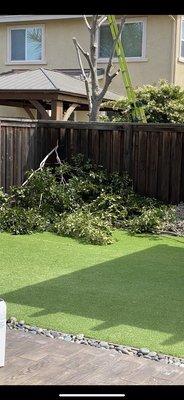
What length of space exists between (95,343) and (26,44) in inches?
674

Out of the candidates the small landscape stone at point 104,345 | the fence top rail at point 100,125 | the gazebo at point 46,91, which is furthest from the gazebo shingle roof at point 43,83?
the small landscape stone at point 104,345

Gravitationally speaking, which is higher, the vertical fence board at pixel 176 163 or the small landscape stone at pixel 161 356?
the vertical fence board at pixel 176 163

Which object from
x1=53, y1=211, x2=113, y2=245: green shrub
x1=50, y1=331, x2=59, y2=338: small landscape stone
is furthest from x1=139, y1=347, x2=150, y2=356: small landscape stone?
x1=53, y1=211, x2=113, y2=245: green shrub

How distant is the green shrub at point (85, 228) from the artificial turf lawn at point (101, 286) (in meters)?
0.21

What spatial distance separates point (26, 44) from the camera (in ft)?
65.1

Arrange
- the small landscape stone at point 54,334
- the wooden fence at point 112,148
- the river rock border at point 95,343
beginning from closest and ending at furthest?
1. the river rock border at point 95,343
2. the small landscape stone at point 54,334
3. the wooden fence at point 112,148

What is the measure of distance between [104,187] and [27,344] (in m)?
6.86

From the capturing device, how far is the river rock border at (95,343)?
4.11 meters

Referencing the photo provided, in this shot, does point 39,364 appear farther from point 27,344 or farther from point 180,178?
point 180,178

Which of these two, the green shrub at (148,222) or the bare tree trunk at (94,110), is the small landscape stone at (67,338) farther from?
the bare tree trunk at (94,110)

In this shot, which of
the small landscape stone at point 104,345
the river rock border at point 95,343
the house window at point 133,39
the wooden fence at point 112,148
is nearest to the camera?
the river rock border at point 95,343

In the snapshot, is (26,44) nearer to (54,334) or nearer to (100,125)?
(100,125)

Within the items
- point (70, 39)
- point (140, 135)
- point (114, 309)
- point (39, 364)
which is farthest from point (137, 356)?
point (70, 39)

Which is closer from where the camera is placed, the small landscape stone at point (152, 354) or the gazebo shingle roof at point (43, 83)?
the small landscape stone at point (152, 354)
